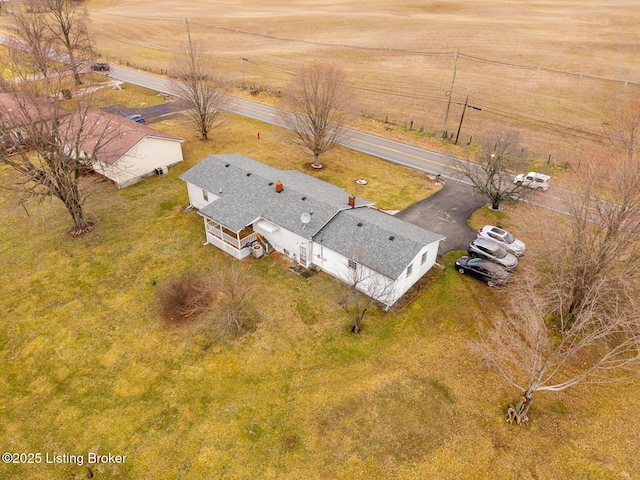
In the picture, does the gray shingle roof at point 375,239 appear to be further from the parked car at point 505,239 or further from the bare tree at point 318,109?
the bare tree at point 318,109

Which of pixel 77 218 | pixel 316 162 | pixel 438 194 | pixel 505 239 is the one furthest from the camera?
pixel 316 162

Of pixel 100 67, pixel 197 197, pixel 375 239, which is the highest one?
pixel 100 67

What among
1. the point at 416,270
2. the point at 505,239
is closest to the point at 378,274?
the point at 416,270

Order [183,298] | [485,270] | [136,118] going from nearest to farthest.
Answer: [183,298] < [485,270] < [136,118]

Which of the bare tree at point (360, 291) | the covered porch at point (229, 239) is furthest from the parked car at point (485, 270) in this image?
the covered porch at point (229, 239)

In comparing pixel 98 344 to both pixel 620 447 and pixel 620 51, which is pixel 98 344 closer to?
pixel 620 447

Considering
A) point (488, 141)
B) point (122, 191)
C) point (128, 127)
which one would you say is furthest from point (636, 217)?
point (128, 127)

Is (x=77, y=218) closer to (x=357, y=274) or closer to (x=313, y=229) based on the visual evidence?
(x=313, y=229)

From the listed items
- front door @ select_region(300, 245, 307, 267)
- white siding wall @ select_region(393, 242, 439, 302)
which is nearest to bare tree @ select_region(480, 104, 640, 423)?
white siding wall @ select_region(393, 242, 439, 302)
